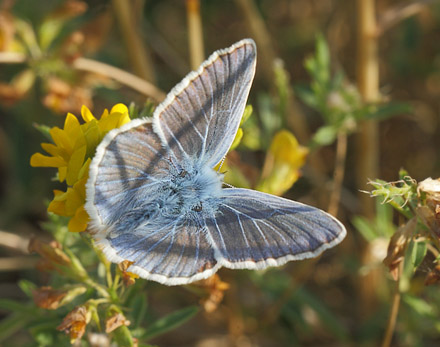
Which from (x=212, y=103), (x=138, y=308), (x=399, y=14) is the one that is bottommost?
(x=138, y=308)

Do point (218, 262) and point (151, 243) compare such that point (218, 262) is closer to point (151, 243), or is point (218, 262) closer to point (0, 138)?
point (151, 243)

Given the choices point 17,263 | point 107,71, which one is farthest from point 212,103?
point 17,263

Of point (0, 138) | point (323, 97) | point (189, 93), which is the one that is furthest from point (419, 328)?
point (0, 138)

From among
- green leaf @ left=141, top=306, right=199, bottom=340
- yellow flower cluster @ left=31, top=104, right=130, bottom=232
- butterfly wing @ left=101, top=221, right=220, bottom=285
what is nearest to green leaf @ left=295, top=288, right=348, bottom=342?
green leaf @ left=141, top=306, right=199, bottom=340

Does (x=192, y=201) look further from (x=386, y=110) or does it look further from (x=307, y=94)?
(x=307, y=94)

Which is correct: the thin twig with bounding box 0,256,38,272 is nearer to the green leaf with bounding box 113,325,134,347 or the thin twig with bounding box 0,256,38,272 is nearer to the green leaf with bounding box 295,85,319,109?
the green leaf with bounding box 113,325,134,347
